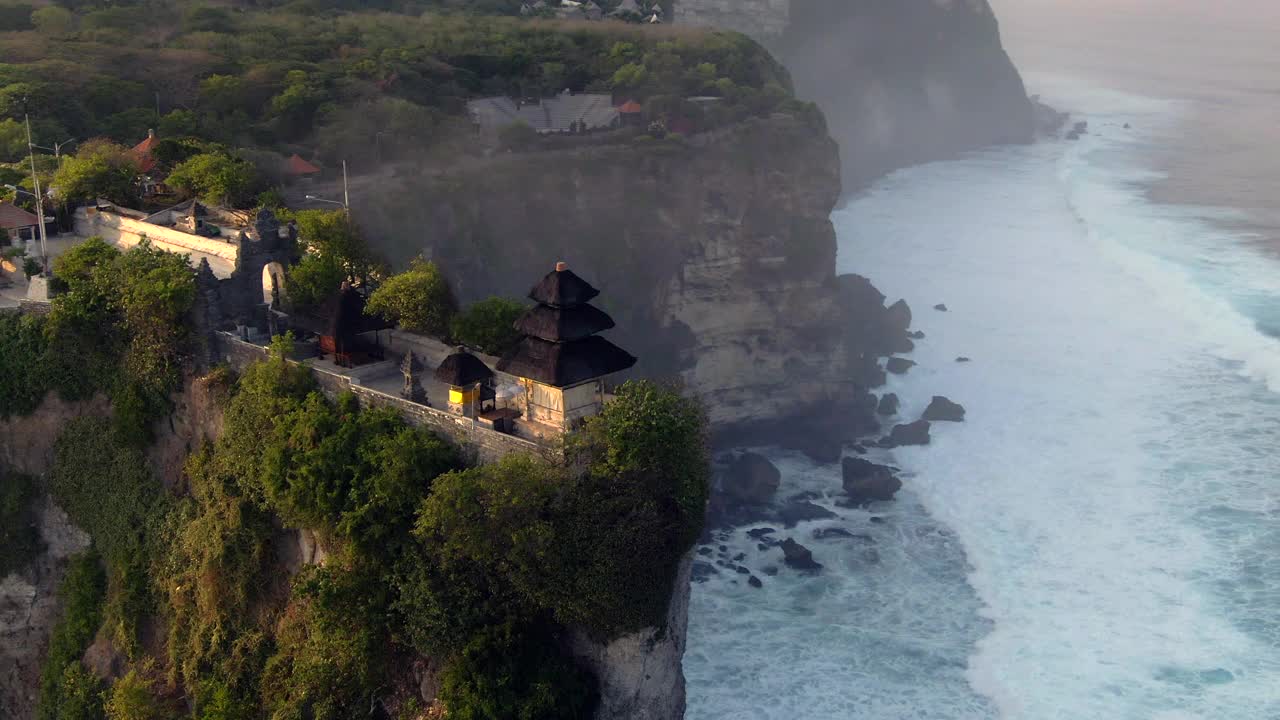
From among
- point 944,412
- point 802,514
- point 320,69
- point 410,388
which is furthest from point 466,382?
point 320,69

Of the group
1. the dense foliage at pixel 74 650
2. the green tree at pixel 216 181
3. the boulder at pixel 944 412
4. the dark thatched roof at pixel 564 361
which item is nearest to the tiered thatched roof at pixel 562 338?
the dark thatched roof at pixel 564 361

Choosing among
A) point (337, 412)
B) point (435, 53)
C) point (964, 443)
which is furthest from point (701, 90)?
point (337, 412)

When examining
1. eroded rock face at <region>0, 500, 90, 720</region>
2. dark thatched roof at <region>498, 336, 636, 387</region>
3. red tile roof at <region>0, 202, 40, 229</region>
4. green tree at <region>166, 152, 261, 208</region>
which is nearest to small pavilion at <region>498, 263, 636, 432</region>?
dark thatched roof at <region>498, 336, 636, 387</region>

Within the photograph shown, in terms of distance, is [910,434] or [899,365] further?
[899,365]

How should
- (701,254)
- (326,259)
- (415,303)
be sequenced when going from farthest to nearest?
(701,254) → (326,259) → (415,303)

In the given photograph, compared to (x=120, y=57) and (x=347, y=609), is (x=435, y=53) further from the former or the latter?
(x=347, y=609)

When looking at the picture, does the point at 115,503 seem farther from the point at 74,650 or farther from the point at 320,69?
the point at 320,69

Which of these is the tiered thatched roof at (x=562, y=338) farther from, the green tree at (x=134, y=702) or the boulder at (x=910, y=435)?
the boulder at (x=910, y=435)
